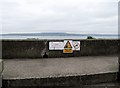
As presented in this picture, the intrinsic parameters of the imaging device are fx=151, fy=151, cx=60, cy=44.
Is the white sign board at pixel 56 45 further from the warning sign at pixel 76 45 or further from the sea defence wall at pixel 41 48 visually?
the warning sign at pixel 76 45

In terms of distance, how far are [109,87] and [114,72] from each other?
74cm

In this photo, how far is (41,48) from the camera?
7352 millimetres

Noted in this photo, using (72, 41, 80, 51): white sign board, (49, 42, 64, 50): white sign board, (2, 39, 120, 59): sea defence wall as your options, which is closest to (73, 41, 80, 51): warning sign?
(72, 41, 80, 51): white sign board

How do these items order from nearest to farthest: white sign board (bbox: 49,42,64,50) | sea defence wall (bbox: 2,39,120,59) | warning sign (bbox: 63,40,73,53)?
sea defence wall (bbox: 2,39,120,59)
white sign board (bbox: 49,42,64,50)
warning sign (bbox: 63,40,73,53)

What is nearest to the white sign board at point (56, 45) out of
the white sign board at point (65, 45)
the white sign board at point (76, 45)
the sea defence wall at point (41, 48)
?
the white sign board at point (65, 45)

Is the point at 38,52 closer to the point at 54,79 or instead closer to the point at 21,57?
the point at 21,57

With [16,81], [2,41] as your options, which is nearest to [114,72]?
[16,81]

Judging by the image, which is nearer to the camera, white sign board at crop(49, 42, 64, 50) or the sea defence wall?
the sea defence wall

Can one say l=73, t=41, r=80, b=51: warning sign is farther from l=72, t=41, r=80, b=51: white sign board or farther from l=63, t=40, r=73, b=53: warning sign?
l=63, t=40, r=73, b=53: warning sign

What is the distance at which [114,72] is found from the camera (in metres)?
4.72

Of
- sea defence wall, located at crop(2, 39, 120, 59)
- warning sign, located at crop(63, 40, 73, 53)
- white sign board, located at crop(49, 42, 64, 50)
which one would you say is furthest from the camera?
warning sign, located at crop(63, 40, 73, 53)

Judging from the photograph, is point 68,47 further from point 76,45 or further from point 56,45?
point 56,45

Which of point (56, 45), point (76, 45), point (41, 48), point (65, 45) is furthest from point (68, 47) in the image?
point (41, 48)

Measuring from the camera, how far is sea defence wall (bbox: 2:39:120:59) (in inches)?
279
